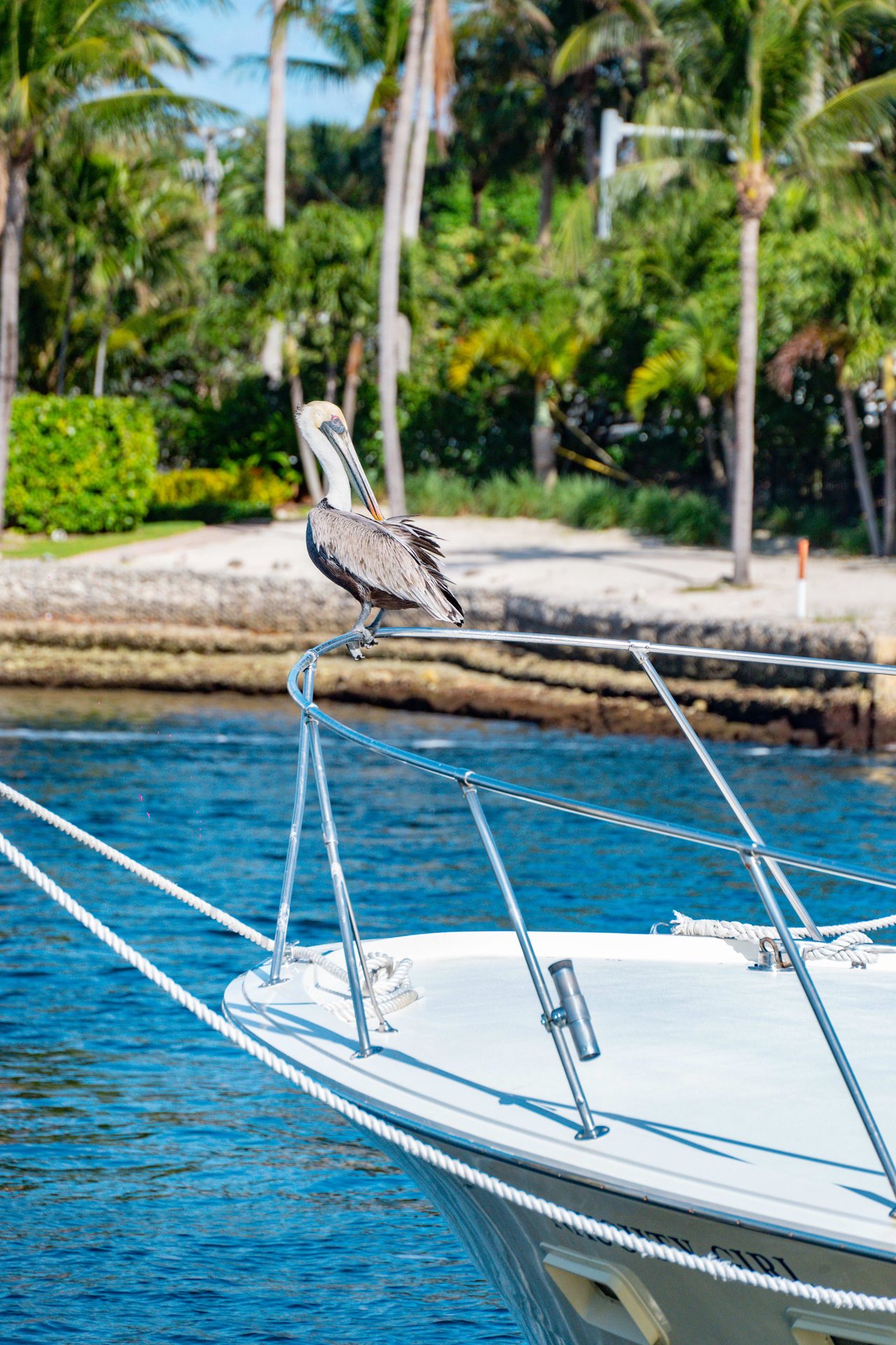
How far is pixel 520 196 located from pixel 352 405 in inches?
845

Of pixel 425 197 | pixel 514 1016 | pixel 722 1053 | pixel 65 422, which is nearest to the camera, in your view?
pixel 722 1053

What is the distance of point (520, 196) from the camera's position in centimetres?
4566

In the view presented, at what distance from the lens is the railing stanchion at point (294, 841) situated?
4121 mm

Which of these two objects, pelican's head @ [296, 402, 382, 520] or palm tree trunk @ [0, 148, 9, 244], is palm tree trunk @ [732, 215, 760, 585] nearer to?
palm tree trunk @ [0, 148, 9, 244]

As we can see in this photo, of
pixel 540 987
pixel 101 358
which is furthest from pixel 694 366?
pixel 540 987

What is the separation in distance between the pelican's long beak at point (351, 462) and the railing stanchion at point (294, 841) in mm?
656

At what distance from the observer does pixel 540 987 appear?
350 centimetres

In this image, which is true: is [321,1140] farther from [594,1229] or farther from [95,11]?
[95,11]

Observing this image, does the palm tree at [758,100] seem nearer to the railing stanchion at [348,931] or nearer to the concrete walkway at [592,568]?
the concrete walkway at [592,568]

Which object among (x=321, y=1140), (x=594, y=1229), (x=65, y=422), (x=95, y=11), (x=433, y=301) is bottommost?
(x=321, y=1140)

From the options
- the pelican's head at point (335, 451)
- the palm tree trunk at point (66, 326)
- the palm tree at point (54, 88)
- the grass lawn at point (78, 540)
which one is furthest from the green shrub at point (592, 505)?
the pelican's head at point (335, 451)

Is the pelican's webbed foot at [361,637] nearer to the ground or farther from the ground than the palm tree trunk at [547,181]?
nearer to the ground

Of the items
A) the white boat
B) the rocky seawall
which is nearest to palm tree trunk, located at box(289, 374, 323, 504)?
the rocky seawall

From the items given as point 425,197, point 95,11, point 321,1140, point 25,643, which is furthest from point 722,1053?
point 425,197
